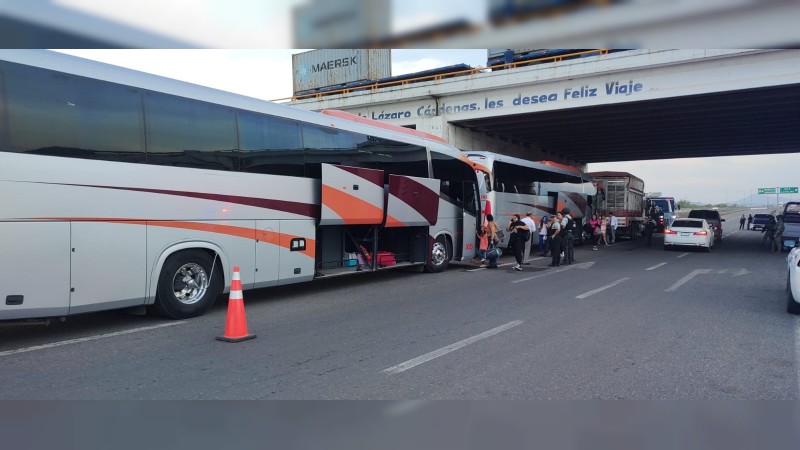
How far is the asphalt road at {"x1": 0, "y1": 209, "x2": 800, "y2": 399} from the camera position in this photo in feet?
16.3

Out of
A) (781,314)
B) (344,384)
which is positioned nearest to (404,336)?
(344,384)

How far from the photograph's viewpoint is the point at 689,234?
74.7ft

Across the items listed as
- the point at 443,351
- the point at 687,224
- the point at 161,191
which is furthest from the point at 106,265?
the point at 687,224

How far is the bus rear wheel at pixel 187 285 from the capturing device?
790 centimetres

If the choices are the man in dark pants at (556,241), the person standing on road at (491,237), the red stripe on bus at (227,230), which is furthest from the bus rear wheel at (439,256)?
the red stripe on bus at (227,230)

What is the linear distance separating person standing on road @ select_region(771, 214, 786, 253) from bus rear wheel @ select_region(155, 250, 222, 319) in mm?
24191

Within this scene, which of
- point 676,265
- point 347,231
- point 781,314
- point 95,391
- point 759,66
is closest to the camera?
point 95,391

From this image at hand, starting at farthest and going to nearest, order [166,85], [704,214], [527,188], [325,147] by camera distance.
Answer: [704,214] → [527,188] → [325,147] → [166,85]

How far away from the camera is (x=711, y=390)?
4.98 meters

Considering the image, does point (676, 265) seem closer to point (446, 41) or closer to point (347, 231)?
point (347, 231)

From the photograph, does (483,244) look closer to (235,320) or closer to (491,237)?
(491,237)

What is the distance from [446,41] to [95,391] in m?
4.32

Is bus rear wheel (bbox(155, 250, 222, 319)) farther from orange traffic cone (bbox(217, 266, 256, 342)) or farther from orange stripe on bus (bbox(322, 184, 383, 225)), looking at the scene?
orange stripe on bus (bbox(322, 184, 383, 225))

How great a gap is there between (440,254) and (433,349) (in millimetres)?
8664
